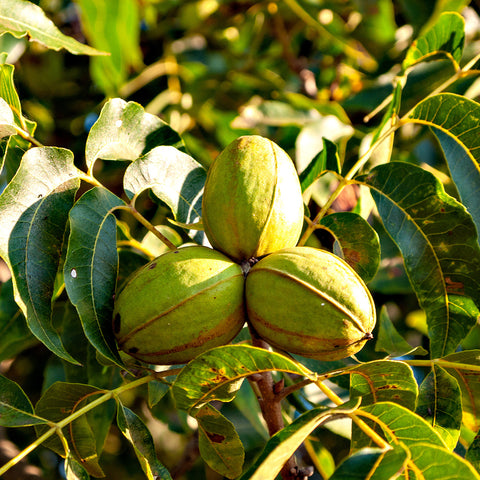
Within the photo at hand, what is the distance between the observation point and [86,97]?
3.45m

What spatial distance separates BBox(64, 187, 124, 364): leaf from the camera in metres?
1.27

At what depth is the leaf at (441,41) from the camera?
185 cm

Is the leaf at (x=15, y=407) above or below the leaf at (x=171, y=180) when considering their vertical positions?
below

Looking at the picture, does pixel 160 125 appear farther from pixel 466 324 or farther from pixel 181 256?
pixel 466 324

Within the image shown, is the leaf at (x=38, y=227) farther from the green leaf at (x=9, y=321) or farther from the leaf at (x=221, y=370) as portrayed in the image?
the green leaf at (x=9, y=321)

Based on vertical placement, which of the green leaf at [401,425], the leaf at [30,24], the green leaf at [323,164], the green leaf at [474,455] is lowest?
the green leaf at [474,455]

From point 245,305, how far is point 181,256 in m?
0.18

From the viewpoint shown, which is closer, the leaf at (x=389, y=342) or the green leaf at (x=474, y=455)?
the green leaf at (x=474, y=455)

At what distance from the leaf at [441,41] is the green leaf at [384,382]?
998 millimetres

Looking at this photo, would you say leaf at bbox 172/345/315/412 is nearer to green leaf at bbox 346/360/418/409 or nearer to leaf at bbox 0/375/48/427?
green leaf at bbox 346/360/418/409

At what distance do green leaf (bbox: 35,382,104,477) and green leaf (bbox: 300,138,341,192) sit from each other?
80 centimetres

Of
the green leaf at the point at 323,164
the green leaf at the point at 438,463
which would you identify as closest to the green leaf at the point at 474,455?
the green leaf at the point at 438,463

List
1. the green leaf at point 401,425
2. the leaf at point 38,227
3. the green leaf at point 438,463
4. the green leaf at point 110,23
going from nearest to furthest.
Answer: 1. the green leaf at point 438,463
2. the green leaf at point 401,425
3. the leaf at point 38,227
4. the green leaf at point 110,23

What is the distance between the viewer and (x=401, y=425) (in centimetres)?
116
